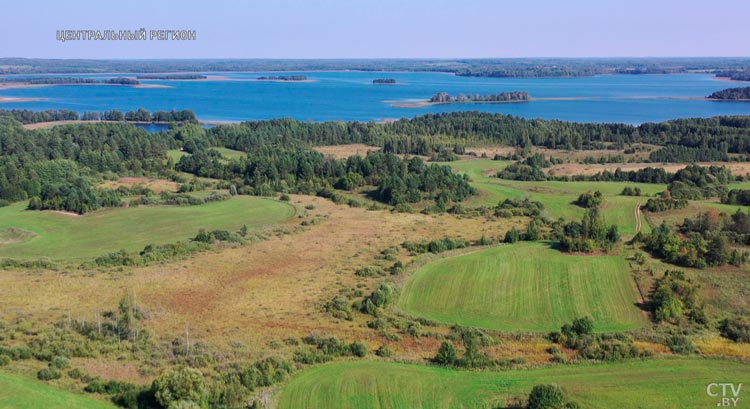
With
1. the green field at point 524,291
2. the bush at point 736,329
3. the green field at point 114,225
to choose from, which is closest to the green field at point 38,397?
the green field at point 524,291

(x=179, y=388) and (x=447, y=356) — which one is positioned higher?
(x=179, y=388)

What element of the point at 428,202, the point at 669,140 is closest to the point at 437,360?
the point at 428,202

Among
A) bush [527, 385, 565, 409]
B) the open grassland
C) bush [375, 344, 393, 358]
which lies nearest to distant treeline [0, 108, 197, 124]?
the open grassland

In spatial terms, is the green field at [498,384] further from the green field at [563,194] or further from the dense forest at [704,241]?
the green field at [563,194]

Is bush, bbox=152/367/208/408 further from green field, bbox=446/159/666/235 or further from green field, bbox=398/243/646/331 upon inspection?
green field, bbox=446/159/666/235

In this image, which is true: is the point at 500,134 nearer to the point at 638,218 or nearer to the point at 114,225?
the point at 638,218

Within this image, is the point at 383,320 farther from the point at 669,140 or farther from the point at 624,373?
the point at 669,140

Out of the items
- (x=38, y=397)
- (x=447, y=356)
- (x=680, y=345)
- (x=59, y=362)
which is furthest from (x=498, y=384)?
(x=59, y=362)
